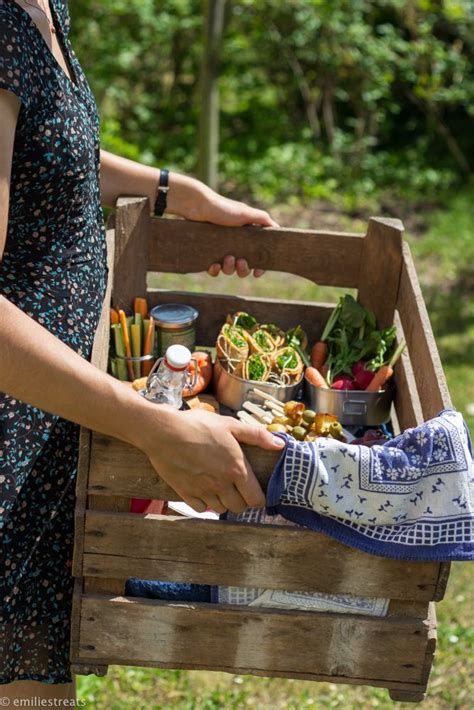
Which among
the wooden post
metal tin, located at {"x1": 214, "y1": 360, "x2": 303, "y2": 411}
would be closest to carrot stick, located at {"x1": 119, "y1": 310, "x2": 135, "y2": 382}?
metal tin, located at {"x1": 214, "y1": 360, "x2": 303, "y2": 411}

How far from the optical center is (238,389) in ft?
8.22

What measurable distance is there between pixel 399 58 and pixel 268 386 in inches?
233

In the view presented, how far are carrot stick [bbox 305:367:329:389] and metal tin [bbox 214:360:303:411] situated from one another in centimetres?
3

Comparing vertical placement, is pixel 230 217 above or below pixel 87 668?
above

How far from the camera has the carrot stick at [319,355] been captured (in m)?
2.73

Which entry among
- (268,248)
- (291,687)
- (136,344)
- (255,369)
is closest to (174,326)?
(136,344)

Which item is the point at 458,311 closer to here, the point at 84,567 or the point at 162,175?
the point at 162,175

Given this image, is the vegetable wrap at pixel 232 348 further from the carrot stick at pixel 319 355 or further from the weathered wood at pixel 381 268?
the weathered wood at pixel 381 268

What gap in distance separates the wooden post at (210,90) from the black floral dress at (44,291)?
4.39 m

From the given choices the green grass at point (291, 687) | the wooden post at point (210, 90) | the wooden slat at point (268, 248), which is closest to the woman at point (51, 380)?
the wooden slat at point (268, 248)

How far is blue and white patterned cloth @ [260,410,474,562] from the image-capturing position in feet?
6.06

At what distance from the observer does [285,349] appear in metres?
2.62

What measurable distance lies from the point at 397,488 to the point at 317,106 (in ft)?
22.8

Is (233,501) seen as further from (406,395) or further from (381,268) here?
(381,268)
